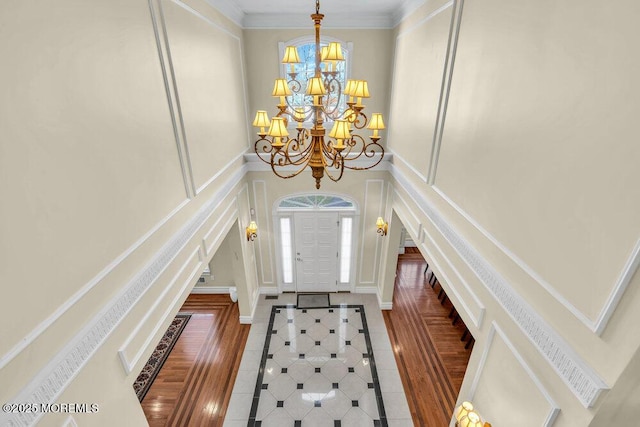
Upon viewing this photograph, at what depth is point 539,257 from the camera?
2041mm

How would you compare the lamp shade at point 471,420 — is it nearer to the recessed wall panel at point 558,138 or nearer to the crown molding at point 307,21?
the recessed wall panel at point 558,138

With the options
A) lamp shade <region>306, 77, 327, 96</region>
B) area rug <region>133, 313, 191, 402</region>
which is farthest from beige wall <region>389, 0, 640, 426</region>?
area rug <region>133, 313, 191, 402</region>

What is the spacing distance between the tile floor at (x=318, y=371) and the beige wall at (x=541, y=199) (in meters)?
2.38

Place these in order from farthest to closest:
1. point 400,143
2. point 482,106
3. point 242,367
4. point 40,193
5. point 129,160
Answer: point 242,367
point 400,143
point 482,106
point 129,160
point 40,193

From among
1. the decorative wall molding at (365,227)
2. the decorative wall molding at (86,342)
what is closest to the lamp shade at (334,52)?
the decorative wall molding at (86,342)

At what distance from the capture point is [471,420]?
2.71m

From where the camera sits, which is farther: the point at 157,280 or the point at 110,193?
the point at 157,280

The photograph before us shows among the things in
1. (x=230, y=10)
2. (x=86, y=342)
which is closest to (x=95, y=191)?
(x=86, y=342)

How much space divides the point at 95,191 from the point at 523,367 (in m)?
3.15

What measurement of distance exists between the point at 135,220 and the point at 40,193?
843 mm

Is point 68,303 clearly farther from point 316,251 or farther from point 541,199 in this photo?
point 316,251

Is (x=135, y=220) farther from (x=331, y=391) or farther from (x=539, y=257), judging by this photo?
(x=331, y=391)

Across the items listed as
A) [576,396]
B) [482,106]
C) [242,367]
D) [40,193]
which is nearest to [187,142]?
[40,193]

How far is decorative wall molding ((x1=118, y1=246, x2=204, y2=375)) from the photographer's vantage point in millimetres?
2377
